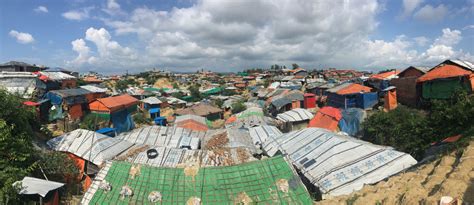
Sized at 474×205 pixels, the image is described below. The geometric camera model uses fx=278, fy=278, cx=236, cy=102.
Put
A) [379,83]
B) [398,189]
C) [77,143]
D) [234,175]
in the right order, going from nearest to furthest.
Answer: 1. [398,189]
2. [234,175]
3. [77,143]
4. [379,83]

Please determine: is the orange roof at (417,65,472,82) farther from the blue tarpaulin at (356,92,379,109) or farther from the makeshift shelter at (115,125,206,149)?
the makeshift shelter at (115,125,206,149)

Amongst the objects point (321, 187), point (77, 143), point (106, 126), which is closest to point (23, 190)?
point (77, 143)

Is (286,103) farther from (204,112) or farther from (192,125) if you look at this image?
(192,125)

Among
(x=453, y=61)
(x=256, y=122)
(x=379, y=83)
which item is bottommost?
(x=256, y=122)

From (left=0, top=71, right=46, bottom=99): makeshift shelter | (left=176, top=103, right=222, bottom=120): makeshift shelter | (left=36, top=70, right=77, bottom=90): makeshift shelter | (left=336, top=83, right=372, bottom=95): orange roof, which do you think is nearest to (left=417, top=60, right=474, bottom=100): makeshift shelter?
(left=336, top=83, right=372, bottom=95): orange roof

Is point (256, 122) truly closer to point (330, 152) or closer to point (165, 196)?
point (330, 152)

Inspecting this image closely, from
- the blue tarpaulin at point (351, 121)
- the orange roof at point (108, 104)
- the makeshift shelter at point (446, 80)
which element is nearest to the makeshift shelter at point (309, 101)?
the blue tarpaulin at point (351, 121)

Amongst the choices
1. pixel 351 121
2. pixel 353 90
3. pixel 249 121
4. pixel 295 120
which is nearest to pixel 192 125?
pixel 249 121
